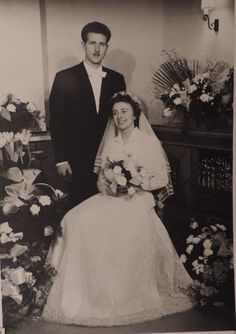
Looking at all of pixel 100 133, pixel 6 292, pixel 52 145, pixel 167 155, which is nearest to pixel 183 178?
pixel 167 155

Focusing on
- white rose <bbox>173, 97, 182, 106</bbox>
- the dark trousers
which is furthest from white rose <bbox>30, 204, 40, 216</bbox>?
white rose <bbox>173, 97, 182, 106</bbox>

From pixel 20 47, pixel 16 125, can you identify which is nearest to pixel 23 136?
pixel 16 125

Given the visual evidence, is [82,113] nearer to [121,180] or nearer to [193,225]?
[121,180]

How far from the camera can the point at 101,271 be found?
1.32 meters

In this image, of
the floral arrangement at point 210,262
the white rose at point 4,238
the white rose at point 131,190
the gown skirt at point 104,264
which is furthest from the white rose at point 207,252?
the white rose at point 4,238

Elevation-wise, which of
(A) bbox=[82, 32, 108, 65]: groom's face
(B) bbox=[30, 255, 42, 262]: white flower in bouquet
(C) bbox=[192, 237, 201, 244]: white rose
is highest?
(A) bbox=[82, 32, 108, 65]: groom's face

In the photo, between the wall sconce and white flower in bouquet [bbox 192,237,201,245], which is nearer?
the wall sconce

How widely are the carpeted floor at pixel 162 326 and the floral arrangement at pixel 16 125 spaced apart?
0.53m

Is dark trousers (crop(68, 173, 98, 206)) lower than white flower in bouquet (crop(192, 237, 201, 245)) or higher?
higher

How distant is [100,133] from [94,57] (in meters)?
0.23

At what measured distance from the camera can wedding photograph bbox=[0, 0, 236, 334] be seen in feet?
4.13

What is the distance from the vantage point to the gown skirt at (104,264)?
1311mm

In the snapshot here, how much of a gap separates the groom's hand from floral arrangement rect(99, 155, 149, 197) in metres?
0.10

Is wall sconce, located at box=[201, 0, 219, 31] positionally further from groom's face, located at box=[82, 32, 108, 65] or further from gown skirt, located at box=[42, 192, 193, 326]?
gown skirt, located at box=[42, 192, 193, 326]
